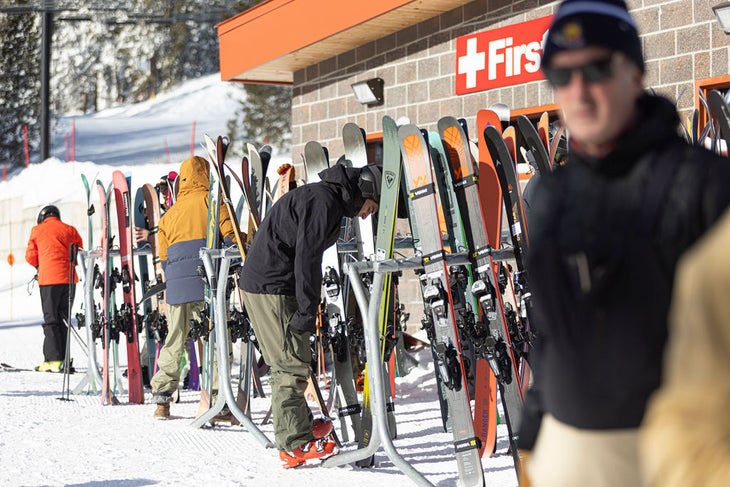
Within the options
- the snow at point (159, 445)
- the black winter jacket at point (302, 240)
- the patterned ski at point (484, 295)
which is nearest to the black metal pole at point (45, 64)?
the snow at point (159, 445)

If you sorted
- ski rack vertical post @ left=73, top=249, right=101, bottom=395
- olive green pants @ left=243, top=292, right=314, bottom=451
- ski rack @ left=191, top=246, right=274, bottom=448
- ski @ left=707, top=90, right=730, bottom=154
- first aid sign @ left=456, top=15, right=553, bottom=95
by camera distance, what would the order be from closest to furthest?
olive green pants @ left=243, top=292, right=314, bottom=451 < ski @ left=707, top=90, right=730, bottom=154 < ski rack @ left=191, top=246, right=274, bottom=448 < ski rack vertical post @ left=73, top=249, right=101, bottom=395 < first aid sign @ left=456, top=15, right=553, bottom=95

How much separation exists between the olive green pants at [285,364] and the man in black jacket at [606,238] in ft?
11.9

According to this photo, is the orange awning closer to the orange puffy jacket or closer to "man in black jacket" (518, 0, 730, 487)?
the orange puffy jacket

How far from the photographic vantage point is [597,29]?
1.61 metres

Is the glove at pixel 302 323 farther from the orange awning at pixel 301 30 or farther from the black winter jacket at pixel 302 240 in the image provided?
the orange awning at pixel 301 30

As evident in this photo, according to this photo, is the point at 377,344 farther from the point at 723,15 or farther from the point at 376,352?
the point at 723,15

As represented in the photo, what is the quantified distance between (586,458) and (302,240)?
3495mm

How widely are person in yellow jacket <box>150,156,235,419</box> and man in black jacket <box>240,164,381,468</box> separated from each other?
182 centimetres

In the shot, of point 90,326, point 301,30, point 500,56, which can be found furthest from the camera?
point 301,30

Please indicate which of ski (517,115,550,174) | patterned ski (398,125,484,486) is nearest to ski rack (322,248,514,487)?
patterned ski (398,125,484,486)

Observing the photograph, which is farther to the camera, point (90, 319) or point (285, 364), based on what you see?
point (90, 319)

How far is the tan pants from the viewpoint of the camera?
1.52 m

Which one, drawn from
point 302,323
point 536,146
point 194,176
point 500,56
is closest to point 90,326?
point 194,176

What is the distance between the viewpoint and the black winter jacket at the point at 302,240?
498 cm
